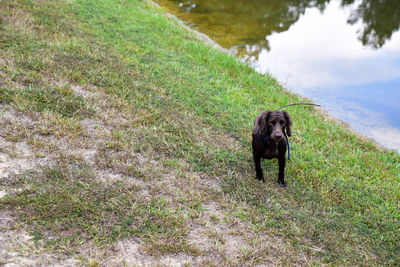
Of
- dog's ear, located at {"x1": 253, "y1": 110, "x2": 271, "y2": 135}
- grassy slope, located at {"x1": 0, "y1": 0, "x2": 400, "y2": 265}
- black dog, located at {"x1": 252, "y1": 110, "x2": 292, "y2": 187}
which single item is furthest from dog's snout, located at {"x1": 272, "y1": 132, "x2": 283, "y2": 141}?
grassy slope, located at {"x1": 0, "y1": 0, "x2": 400, "y2": 265}

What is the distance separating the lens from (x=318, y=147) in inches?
229

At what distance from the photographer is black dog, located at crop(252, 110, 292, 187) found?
12.6 feet

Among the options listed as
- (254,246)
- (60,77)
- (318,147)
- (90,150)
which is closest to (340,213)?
(254,246)

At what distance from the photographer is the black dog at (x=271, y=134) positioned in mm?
3842

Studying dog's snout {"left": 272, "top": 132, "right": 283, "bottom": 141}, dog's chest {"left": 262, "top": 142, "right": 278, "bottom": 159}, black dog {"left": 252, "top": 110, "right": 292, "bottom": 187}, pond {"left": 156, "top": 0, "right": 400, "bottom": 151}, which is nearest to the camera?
dog's snout {"left": 272, "top": 132, "right": 283, "bottom": 141}

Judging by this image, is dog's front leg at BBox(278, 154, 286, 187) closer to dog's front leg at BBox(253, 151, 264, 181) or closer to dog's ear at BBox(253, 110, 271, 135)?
dog's front leg at BBox(253, 151, 264, 181)

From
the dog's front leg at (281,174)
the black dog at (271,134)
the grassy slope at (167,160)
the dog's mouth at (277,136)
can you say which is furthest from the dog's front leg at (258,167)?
the dog's mouth at (277,136)

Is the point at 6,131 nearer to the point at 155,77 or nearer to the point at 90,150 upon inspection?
the point at 90,150

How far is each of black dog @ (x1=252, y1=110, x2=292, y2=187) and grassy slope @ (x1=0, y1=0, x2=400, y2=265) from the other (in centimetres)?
47

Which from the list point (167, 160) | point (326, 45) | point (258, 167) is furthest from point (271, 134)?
point (326, 45)

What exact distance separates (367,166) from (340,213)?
5.80ft

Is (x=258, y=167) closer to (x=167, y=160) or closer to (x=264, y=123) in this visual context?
(x=264, y=123)

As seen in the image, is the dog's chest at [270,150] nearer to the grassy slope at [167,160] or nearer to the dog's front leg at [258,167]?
the dog's front leg at [258,167]

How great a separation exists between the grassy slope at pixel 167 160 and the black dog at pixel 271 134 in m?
0.47
